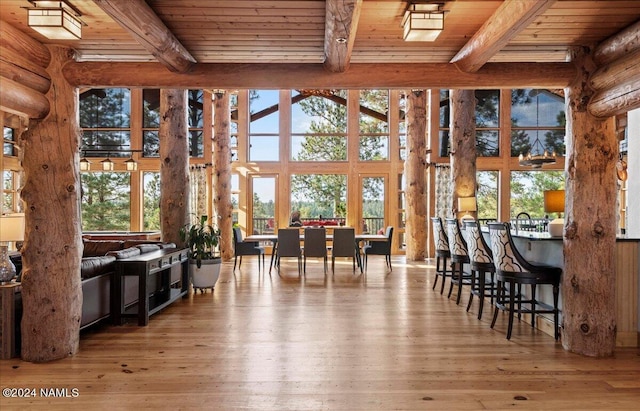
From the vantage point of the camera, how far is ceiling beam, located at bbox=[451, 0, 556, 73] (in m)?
2.65

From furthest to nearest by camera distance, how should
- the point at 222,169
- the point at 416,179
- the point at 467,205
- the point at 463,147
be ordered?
the point at 416,179 < the point at 222,169 < the point at 463,147 < the point at 467,205

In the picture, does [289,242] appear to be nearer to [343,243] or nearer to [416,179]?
[343,243]

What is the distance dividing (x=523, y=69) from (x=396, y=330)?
2685 mm

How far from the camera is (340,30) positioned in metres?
2.95

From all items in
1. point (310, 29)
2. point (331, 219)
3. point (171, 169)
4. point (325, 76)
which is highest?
point (310, 29)

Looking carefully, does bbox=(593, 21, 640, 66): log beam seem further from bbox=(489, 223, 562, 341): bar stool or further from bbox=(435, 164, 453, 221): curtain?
bbox=(435, 164, 453, 221): curtain

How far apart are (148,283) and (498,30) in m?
4.09

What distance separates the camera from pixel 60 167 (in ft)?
11.7

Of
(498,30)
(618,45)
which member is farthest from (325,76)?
(618,45)

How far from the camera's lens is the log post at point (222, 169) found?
9.76 metres

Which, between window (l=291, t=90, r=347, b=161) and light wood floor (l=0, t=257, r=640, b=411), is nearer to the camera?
light wood floor (l=0, t=257, r=640, b=411)

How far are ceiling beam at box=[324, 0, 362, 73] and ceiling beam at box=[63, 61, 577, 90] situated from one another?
0.60 feet

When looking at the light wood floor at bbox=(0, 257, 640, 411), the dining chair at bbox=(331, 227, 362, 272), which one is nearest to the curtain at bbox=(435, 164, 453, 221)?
the dining chair at bbox=(331, 227, 362, 272)

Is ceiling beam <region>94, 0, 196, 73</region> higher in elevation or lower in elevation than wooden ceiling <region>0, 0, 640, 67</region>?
lower
